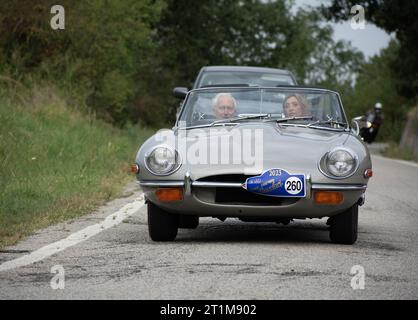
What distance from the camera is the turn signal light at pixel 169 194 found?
8.49 meters

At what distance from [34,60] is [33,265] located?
15.3 metres

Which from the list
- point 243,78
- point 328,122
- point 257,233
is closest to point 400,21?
point 243,78

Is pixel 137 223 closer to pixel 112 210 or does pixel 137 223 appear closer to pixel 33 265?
pixel 112 210

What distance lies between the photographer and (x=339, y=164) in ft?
27.9

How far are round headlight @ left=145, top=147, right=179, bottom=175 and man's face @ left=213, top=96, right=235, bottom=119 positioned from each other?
4.12ft

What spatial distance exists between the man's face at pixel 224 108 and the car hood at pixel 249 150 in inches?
30.2

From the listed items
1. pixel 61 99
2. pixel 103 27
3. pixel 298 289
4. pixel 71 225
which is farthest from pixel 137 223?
pixel 103 27

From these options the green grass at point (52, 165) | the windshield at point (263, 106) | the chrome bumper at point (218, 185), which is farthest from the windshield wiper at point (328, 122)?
the green grass at point (52, 165)

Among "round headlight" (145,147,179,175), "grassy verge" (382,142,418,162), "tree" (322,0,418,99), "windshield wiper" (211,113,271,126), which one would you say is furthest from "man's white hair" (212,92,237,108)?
"tree" (322,0,418,99)

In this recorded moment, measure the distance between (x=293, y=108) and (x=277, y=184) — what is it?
1.58m

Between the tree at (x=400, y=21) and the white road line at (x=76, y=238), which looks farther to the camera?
the tree at (x=400, y=21)

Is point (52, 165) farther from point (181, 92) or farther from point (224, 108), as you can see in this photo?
point (224, 108)

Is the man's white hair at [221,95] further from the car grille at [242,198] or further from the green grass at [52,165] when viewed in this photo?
the green grass at [52,165]

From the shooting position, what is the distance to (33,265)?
736cm
